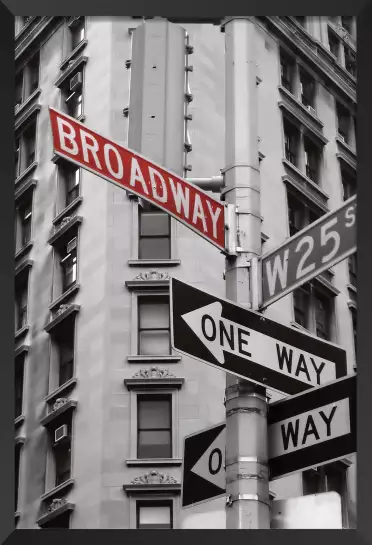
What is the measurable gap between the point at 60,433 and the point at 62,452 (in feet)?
1.36

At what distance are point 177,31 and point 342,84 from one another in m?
23.1

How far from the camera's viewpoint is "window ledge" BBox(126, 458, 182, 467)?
25.0 m

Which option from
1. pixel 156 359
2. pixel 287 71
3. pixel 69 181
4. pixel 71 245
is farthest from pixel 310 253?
pixel 287 71

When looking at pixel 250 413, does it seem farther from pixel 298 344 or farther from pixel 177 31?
pixel 177 31

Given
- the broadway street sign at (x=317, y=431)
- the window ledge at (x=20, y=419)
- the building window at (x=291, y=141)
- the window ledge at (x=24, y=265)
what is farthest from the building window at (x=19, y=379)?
the broadway street sign at (x=317, y=431)

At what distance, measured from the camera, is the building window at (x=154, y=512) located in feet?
81.7

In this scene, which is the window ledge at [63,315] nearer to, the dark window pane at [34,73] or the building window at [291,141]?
the dark window pane at [34,73]

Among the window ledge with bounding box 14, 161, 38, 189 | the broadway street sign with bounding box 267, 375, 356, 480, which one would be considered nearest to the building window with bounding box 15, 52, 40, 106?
the window ledge with bounding box 14, 161, 38, 189

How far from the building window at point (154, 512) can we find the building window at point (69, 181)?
788 cm

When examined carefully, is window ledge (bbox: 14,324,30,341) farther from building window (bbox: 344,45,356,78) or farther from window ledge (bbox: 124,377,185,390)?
building window (bbox: 344,45,356,78)

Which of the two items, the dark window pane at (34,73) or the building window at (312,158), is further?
the building window at (312,158)

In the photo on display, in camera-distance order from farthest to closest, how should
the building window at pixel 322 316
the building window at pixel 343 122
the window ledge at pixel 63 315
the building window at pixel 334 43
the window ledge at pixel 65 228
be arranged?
1. the building window at pixel 343 122
2. the building window at pixel 334 43
3. the building window at pixel 322 316
4. the window ledge at pixel 65 228
5. the window ledge at pixel 63 315

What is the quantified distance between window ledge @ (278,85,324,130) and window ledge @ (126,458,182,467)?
10708mm

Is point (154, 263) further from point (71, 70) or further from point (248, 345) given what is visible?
point (248, 345)
